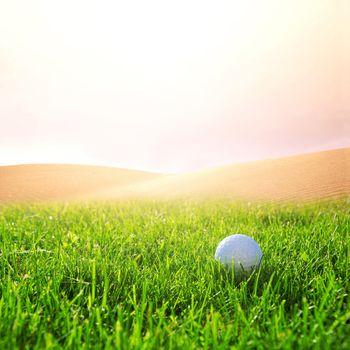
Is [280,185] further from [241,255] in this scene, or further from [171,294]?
A: [171,294]

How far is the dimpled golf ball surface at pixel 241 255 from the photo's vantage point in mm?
2598

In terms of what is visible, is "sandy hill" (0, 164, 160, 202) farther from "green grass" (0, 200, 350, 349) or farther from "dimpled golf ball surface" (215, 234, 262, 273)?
"dimpled golf ball surface" (215, 234, 262, 273)

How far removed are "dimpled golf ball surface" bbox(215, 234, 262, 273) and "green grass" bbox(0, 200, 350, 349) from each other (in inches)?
3.1

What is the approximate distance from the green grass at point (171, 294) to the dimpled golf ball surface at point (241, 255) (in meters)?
0.08

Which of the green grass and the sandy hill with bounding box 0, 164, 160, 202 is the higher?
the sandy hill with bounding box 0, 164, 160, 202

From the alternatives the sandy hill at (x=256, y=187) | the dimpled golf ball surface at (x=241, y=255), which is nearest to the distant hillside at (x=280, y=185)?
the sandy hill at (x=256, y=187)

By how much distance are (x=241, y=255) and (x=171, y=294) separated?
61 cm

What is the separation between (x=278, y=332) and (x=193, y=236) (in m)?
2.06

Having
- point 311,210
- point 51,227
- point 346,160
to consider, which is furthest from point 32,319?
point 346,160

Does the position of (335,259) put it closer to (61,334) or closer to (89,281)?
(89,281)

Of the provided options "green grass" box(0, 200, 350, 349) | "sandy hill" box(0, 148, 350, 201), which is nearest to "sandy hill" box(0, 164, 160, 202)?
"sandy hill" box(0, 148, 350, 201)

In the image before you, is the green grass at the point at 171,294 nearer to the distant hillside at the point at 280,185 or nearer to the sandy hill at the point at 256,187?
the distant hillside at the point at 280,185

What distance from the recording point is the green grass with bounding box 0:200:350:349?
1.69 meters

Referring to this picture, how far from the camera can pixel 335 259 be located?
2.98 meters
